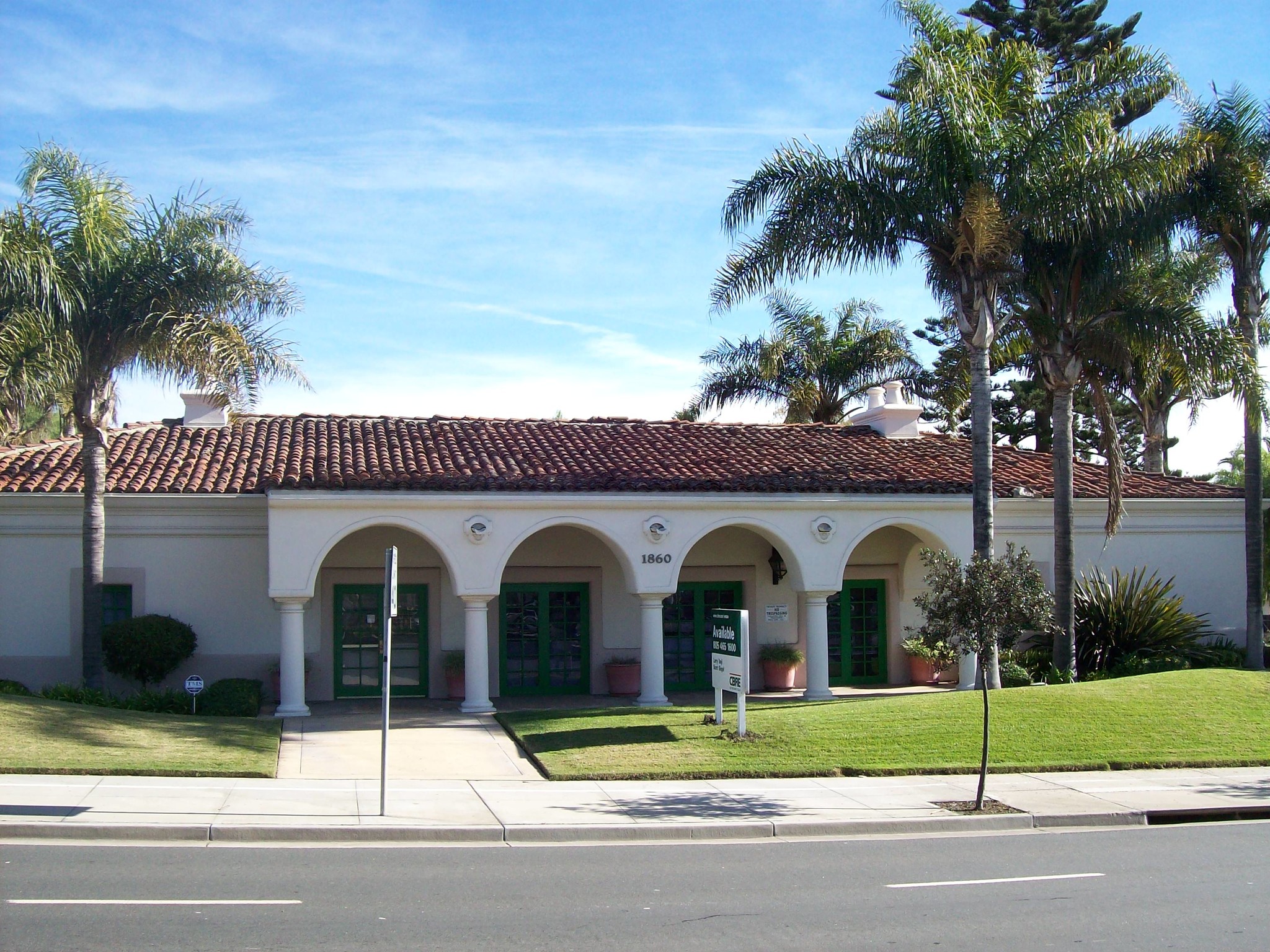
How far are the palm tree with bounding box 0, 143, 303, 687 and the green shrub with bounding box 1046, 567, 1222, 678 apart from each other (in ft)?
51.0

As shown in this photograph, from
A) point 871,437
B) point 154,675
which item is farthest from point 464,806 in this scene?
point 871,437

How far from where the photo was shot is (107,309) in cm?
1762

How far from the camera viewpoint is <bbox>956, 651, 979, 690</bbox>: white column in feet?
68.9

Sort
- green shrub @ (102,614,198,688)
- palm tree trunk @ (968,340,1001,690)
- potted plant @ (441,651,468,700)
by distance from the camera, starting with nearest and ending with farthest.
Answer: green shrub @ (102,614,198,688)
palm tree trunk @ (968,340,1001,690)
potted plant @ (441,651,468,700)

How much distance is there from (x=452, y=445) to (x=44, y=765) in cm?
1023

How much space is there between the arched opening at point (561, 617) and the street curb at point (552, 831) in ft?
34.6

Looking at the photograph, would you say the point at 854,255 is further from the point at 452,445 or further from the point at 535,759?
the point at 535,759

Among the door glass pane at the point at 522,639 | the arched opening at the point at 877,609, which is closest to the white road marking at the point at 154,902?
the door glass pane at the point at 522,639

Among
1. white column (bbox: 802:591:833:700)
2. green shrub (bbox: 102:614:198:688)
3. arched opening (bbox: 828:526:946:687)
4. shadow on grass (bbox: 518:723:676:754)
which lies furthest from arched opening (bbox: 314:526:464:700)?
arched opening (bbox: 828:526:946:687)

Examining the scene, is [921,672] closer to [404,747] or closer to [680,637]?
[680,637]

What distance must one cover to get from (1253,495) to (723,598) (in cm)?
1007

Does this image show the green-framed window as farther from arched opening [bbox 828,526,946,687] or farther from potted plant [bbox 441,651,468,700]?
arched opening [bbox 828,526,946,687]

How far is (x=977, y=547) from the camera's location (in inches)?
768

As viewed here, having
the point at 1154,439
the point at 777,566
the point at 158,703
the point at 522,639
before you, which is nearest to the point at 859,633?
the point at 777,566
